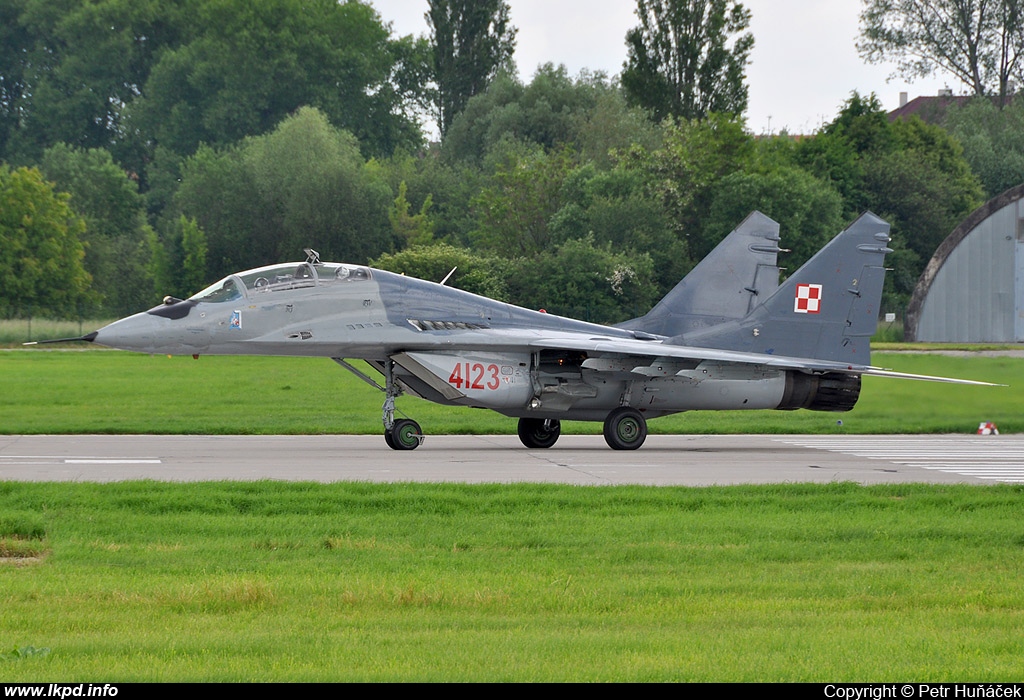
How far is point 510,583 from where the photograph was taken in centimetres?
925

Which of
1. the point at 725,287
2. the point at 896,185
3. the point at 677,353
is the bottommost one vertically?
the point at 677,353

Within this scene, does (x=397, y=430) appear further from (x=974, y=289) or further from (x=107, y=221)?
(x=107, y=221)

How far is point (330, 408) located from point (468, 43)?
220 ft

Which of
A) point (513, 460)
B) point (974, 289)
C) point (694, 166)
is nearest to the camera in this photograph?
point (513, 460)

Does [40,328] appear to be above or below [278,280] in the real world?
below

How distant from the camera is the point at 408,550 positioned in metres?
10.8

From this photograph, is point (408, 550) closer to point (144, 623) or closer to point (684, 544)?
point (684, 544)

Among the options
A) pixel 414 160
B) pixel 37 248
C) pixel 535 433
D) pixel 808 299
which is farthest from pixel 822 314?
pixel 414 160

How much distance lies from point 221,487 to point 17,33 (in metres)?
83.8

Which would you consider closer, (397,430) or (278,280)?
(278,280)

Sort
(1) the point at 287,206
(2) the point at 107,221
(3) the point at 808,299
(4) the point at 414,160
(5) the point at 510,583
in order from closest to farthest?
(5) the point at 510,583 < (3) the point at 808,299 < (1) the point at 287,206 < (2) the point at 107,221 < (4) the point at 414,160

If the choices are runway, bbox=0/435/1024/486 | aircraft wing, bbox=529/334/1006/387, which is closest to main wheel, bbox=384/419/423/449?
runway, bbox=0/435/1024/486

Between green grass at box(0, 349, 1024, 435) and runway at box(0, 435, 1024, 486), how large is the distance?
32.3 inches

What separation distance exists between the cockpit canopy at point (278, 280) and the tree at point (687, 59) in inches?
2049
